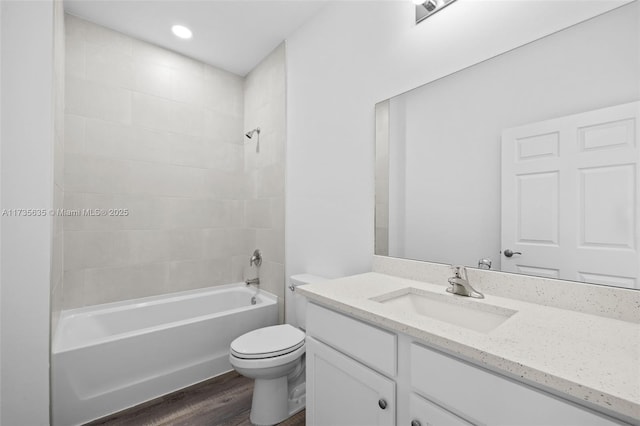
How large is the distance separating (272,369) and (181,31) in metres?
2.54

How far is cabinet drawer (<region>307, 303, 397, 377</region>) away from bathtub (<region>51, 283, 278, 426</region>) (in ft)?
3.84

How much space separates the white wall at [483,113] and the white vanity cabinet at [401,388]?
601 mm

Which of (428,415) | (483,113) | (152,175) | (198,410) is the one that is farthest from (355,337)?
(152,175)

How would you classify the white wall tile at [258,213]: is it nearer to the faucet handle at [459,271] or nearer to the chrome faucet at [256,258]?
the chrome faucet at [256,258]

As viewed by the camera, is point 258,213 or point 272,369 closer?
point 272,369

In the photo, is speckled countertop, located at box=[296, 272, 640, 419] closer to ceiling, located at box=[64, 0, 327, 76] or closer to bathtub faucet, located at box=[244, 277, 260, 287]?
bathtub faucet, located at box=[244, 277, 260, 287]

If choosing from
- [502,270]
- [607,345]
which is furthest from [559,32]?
[607,345]

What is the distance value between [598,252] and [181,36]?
2945 millimetres

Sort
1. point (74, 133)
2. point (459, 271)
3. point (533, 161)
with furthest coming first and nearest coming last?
point (74, 133), point (459, 271), point (533, 161)

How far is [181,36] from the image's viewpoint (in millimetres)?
2385

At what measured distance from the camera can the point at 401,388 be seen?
0.91 m

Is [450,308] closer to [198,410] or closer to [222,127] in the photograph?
[198,410]

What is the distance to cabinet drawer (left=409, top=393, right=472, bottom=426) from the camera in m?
0.76

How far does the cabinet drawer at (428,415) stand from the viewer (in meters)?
0.76
